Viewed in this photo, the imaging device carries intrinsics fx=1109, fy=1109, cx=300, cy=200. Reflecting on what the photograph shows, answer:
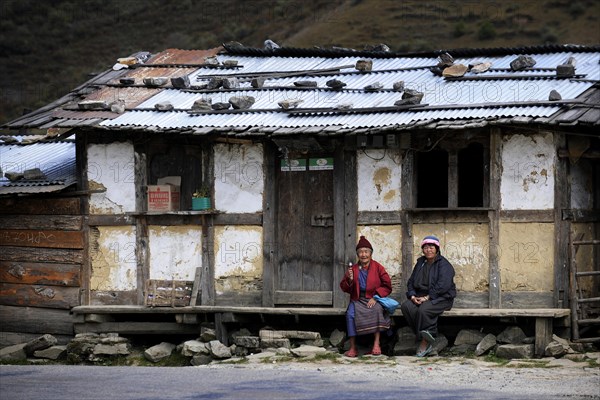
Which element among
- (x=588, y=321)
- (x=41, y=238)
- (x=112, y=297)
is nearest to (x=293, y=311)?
(x=112, y=297)

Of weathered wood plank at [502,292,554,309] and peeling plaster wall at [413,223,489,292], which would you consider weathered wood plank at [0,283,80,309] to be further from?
weathered wood plank at [502,292,554,309]

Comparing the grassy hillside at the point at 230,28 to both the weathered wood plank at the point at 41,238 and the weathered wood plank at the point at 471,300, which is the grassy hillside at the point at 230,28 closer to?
the weathered wood plank at the point at 41,238

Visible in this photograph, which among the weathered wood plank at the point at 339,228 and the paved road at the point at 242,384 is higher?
the weathered wood plank at the point at 339,228

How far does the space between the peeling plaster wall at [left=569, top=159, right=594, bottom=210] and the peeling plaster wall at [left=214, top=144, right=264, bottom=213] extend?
417 cm

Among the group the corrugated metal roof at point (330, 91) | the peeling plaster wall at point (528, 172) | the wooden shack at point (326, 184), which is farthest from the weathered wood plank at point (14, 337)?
the peeling plaster wall at point (528, 172)

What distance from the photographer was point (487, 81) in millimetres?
15539

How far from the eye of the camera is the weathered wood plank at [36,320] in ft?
53.3

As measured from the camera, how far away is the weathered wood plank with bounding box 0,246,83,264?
16109 mm

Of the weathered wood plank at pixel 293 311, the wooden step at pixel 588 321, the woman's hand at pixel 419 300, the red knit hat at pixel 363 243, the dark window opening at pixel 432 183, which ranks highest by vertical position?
the dark window opening at pixel 432 183

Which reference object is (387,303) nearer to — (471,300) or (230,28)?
(471,300)

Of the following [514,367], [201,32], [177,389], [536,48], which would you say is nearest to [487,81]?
[536,48]

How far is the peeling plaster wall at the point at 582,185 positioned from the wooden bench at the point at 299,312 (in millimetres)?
1574

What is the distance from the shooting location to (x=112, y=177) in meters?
15.9

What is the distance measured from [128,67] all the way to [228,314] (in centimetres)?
517
